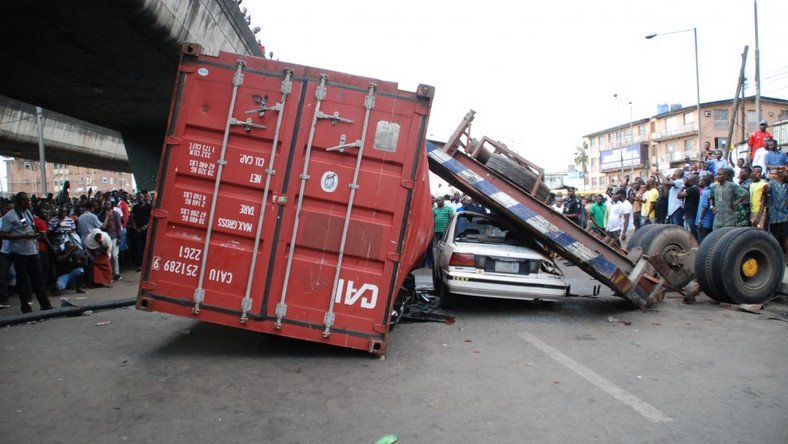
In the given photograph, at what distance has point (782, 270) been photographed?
767 centimetres

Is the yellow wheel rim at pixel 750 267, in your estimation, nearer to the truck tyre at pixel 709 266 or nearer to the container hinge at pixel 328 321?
the truck tyre at pixel 709 266

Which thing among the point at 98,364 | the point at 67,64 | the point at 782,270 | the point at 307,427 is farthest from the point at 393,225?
the point at 67,64

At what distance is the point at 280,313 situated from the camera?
191 inches

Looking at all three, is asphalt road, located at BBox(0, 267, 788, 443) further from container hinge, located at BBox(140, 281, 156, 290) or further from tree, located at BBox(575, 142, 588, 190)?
tree, located at BBox(575, 142, 588, 190)

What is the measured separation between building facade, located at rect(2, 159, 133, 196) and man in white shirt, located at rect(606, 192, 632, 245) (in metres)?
74.1

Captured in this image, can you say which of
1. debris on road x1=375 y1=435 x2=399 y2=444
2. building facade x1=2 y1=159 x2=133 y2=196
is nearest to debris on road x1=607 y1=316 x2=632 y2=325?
debris on road x1=375 y1=435 x2=399 y2=444

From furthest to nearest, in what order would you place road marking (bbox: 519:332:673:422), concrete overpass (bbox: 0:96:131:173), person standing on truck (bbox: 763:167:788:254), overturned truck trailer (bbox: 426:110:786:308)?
concrete overpass (bbox: 0:96:131:173) < person standing on truck (bbox: 763:167:788:254) < overturned truck trailer (bbox: 426:110:786:308) < road marking (bbox: 519:332:673:422)

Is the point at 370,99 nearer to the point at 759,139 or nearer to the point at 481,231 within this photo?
the point at 481,231

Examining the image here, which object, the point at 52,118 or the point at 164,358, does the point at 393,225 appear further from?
the point at 52,118

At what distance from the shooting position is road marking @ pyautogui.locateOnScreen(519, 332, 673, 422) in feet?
12.2

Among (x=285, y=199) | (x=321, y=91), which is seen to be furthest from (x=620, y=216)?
(x=285, y=199)

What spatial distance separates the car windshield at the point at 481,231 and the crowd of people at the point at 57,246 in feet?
20.1

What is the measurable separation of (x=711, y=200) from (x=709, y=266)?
8.06 feet

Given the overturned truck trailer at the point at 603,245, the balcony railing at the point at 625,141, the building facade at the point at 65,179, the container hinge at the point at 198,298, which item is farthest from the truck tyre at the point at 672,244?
the building facade at the point at 65,179
